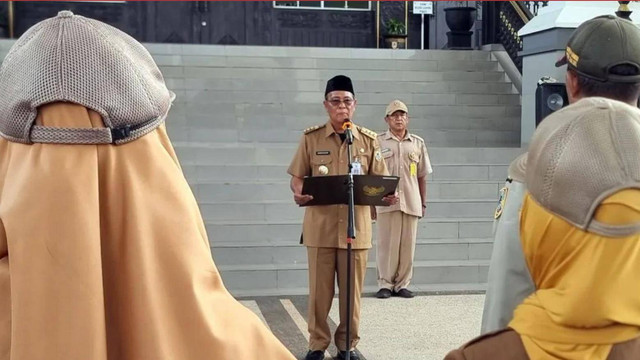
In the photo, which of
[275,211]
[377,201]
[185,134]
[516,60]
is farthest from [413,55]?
[377,201]

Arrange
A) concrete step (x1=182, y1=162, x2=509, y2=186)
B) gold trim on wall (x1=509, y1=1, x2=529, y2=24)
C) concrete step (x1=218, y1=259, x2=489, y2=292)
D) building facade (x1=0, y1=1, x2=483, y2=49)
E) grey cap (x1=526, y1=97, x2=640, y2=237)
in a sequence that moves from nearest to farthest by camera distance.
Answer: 1. grey cap (x1=526, y1=97, x2=640, y2=237)
2. concrete step (x1=218, y1=259, x2=489, y2=292)
3. concrete step (x1=182, y1=162, x2=509, y2=186)
4. gold trim on wall (x1=509, y1=1, x2=529, y2=24)
5. building facade (x1=0, y1=1, x2=483, y2=49)

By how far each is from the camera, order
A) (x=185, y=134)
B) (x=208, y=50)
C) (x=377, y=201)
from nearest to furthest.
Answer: (x=377, y=201)
(x=185, y=134)
(x=208, y=50)

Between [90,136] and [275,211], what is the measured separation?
7.64 metres

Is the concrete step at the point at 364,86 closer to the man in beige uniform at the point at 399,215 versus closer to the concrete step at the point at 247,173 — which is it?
the concrete step at the point at 247,173

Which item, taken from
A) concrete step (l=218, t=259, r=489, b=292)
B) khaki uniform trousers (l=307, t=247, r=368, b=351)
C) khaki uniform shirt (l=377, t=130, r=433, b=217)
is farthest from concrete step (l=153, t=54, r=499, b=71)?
khaki uniform trousers (l=307, t=247, r=368, b=351)

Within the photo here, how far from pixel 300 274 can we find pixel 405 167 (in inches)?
59.0

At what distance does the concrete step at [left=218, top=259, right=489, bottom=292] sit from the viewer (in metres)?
7.99

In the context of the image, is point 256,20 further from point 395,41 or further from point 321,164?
point 321,164

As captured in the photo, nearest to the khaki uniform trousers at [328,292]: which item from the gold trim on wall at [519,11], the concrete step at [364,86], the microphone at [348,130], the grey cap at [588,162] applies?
the microphone at [348,130]

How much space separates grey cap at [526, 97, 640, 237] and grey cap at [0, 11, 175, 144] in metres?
0.69

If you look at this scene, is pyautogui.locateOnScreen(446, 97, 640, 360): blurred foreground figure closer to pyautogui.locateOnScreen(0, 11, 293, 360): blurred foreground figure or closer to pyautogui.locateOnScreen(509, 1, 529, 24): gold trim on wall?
pyautogui.locateOnScreen(0, 11, 293, 360): blurred foreground figure

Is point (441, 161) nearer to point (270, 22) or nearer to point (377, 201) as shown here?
point (377, 201)

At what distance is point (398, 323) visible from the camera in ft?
21.8

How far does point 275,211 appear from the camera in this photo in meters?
8.97
